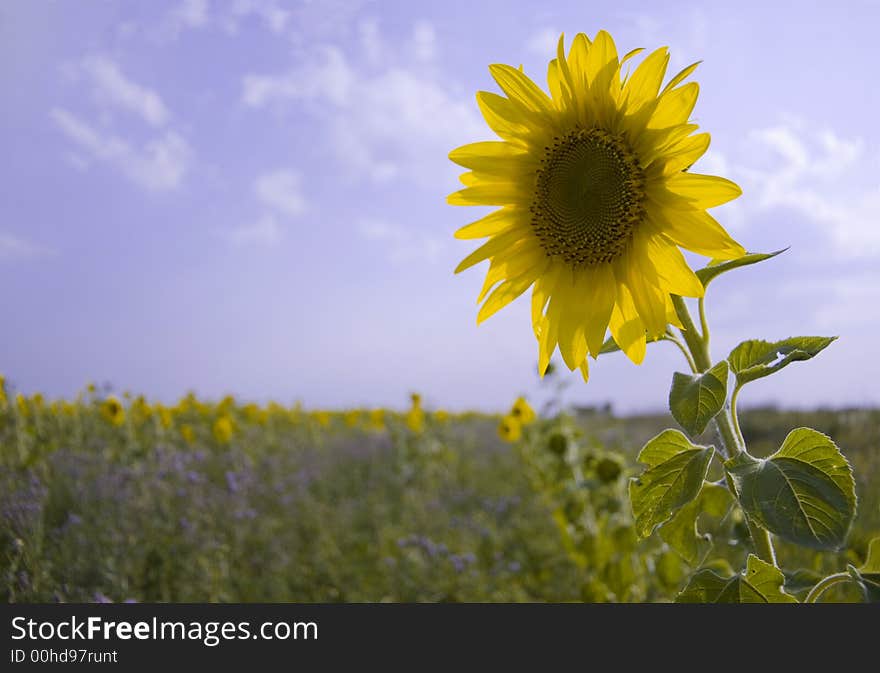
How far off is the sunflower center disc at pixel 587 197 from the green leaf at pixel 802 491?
0.50 metres

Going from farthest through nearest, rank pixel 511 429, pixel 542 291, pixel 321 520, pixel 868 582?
pixel 511 429, pixel 321 520, pixel 542 291, pixel 868 582

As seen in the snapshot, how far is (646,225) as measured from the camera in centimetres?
142

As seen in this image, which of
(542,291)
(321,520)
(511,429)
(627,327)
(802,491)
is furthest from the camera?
(511,429)

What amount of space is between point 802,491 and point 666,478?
0.68 feet

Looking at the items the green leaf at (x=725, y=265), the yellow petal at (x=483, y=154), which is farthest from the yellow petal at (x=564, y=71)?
the green leaf at (x=725, y=265)

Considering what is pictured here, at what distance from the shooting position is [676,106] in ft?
4.23

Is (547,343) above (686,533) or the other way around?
above

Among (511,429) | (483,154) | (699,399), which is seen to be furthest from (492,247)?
(511,429)

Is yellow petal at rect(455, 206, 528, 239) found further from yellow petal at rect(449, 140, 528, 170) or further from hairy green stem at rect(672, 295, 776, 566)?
hairy green stem at rect(672, 295, 776, 566)

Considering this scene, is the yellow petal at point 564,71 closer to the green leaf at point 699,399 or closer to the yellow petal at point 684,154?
the yellow petal at point 684,154

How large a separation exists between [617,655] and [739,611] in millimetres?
261

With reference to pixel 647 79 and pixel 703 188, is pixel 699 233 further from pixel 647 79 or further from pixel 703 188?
pixel 647 79

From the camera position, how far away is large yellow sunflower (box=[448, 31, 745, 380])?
1.33 metres

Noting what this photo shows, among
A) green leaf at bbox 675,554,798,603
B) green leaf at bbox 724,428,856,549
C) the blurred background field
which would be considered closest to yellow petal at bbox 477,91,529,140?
green leaf at bbox 724,428,856,549
